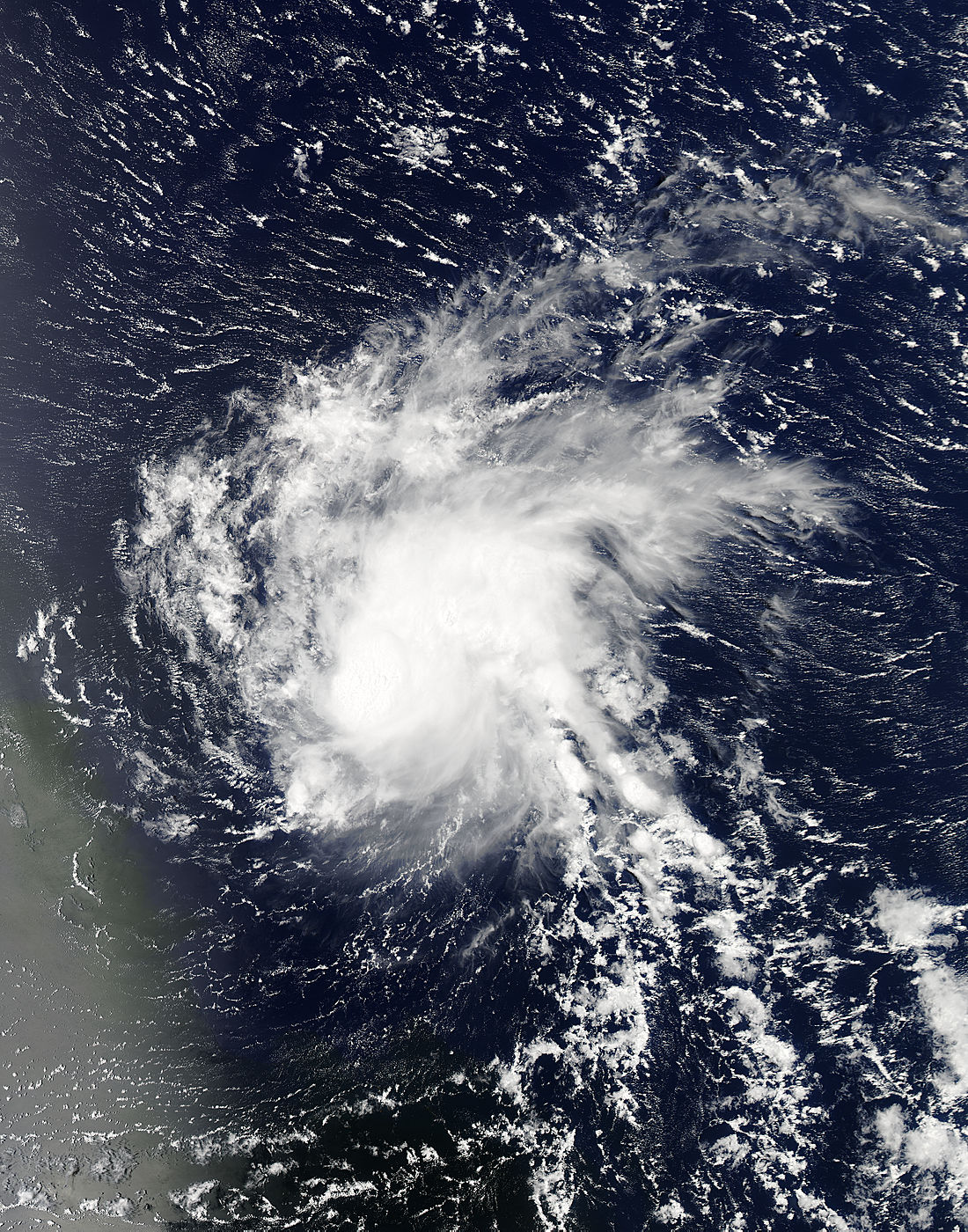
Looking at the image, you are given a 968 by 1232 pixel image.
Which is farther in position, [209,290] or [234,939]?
[209,290]

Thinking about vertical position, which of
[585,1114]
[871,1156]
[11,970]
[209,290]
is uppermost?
[209,290]

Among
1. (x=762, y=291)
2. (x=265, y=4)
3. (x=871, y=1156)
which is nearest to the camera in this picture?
(x=871, y=1156)

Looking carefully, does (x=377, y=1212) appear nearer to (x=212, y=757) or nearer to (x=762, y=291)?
(x=212, y=757)

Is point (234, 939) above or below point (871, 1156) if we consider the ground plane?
below

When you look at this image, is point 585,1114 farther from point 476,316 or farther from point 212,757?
point 476,316

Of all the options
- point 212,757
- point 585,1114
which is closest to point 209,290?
point 212,757

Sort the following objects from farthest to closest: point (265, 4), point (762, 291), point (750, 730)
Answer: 1. point (265, 4)
2. point (762, 291)
3. point (750, 730)
